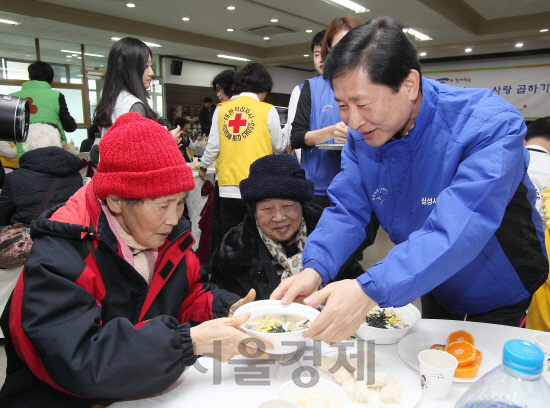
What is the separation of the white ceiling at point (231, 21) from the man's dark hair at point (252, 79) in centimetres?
430

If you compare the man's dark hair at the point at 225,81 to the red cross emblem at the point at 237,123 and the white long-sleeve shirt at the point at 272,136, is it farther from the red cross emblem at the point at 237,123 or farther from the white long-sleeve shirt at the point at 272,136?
the red cross emblem at the point at 237,123

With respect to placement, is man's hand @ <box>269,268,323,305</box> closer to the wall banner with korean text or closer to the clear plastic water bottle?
the clear plastic water bottle

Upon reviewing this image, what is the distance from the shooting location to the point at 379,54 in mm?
1002

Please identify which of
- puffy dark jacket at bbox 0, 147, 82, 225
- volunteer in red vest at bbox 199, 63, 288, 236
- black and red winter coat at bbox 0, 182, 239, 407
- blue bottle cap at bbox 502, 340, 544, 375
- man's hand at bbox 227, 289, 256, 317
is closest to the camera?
blue bottle cap at bbox 502, 340, 544, 375

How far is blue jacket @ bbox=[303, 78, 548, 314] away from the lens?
920 millimetres

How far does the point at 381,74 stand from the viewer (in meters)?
1.01

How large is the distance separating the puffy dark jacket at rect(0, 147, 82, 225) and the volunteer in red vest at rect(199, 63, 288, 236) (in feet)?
3.42

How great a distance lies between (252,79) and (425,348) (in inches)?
88.8

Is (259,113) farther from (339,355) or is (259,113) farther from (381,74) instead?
(339,355)

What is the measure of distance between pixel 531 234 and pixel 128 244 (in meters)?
1.19

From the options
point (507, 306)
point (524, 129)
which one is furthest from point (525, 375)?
point (507, 306)

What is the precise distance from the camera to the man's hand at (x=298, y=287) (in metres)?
1.12

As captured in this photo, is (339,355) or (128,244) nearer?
(339,355)

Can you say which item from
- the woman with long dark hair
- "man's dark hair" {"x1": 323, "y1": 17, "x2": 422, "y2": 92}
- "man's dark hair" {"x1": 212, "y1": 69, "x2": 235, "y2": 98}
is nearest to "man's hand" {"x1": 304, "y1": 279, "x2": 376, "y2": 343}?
"man's dark hair" {"x1": 323, "y1": 17, "x2": 422, "y2": 92}
